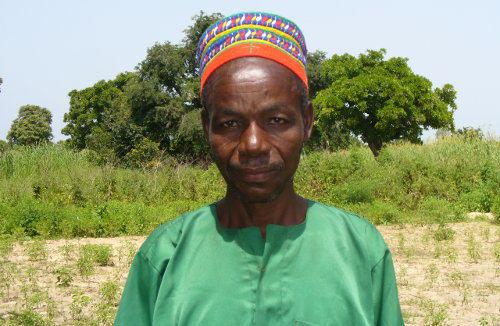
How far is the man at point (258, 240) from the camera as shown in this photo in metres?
1.25

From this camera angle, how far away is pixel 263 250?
4.27 ft

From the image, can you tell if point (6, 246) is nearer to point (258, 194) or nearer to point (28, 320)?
point (28, 320)

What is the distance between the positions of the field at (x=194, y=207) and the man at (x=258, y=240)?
3339 millimetres

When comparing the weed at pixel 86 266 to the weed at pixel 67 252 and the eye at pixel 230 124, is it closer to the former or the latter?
the weed at pixel 67 252

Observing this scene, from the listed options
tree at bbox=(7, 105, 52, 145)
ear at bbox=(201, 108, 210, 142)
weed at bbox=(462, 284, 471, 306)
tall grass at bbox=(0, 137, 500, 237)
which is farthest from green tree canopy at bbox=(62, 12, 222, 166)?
tree at bbox=(7, 105, 52, 145)

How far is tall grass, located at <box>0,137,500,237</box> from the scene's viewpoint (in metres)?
10.1

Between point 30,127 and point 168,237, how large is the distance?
51.3 m

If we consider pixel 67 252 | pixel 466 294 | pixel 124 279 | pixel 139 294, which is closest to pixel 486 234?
pixel 466 294

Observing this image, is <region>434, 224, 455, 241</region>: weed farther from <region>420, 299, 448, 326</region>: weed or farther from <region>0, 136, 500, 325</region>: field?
<region>420, 299, 448, 326</region>: weed

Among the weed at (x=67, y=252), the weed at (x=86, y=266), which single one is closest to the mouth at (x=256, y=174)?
the weed at (x=86, y=266)

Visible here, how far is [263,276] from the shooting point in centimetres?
127

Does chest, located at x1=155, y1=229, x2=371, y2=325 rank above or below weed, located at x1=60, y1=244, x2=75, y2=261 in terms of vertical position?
above

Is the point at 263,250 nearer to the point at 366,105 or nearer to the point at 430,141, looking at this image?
the point at 430,141

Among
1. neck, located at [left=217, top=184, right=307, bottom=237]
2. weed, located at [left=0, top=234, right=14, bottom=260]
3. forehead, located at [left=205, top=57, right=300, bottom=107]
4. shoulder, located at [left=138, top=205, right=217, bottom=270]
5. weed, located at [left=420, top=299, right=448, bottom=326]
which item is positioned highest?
forehead, located at [left=205, top=57, right=300, bottom=107]
